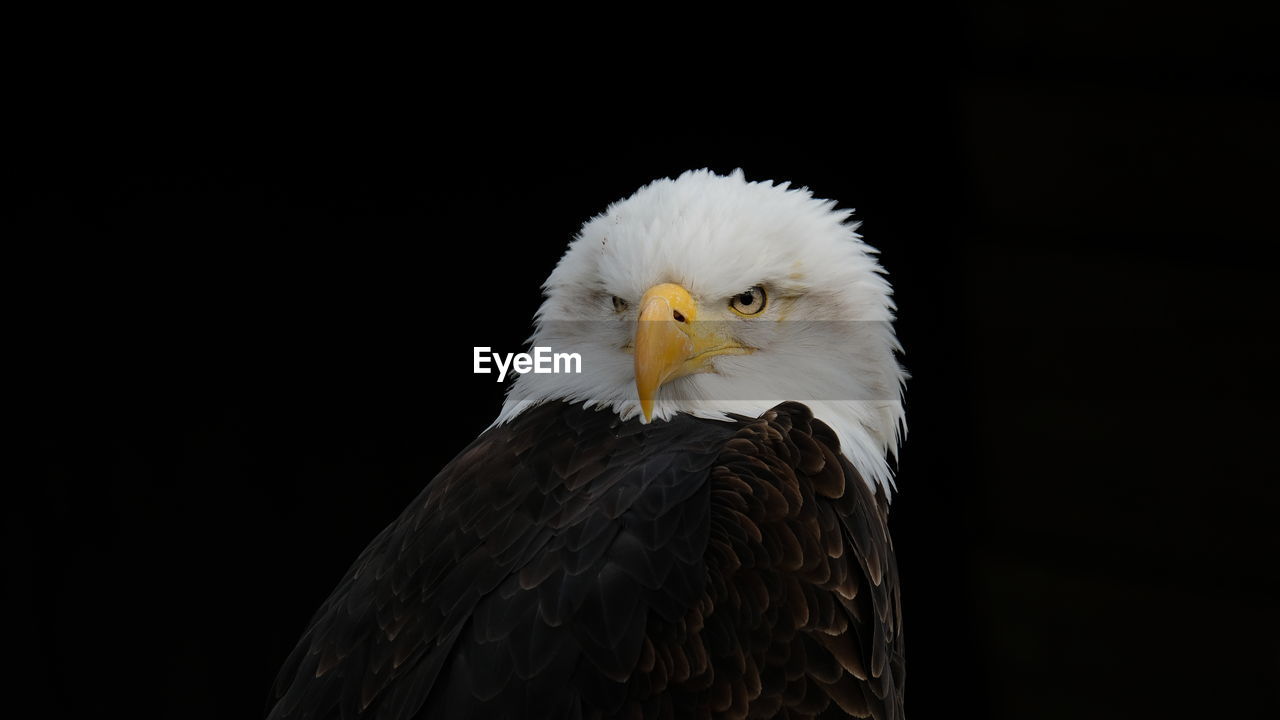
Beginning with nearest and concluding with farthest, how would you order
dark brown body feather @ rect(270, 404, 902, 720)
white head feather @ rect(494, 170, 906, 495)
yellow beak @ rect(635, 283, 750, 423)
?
dark brown body feather @ rect(270, 404, 902, 720), yellow beak @ rect(635, 283, 750, 423), white head feather @ rect(494, 170, 906, 495)

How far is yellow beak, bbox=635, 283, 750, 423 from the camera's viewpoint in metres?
1.79

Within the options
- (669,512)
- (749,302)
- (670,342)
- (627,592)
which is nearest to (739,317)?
(749,302)

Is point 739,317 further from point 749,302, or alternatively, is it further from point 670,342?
point 670,342

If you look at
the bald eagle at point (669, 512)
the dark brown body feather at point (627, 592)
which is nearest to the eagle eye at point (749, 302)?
the bald eagle at point (669, 512)

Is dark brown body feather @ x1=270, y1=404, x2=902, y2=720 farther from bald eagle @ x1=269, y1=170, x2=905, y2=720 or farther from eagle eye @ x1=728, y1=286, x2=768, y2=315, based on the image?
eagle eye @ x1=728, y1=286, x2=768, y2=315

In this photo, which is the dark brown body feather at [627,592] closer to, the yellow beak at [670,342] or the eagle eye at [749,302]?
the yellow beak at [670,342]

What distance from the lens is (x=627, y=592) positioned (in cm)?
152

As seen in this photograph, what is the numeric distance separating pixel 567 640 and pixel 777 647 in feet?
0.90

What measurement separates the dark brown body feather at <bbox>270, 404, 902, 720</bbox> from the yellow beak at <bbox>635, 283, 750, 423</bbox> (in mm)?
92

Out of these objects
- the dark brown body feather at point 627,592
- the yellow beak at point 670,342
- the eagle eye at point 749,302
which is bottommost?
the dark brown body feather at point 627,592

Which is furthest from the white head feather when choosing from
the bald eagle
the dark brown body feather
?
the dark brown body feather

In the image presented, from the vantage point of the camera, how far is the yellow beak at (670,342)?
1793mm

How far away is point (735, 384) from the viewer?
→ 197 centimetres

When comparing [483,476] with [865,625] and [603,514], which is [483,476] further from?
[865,625]
